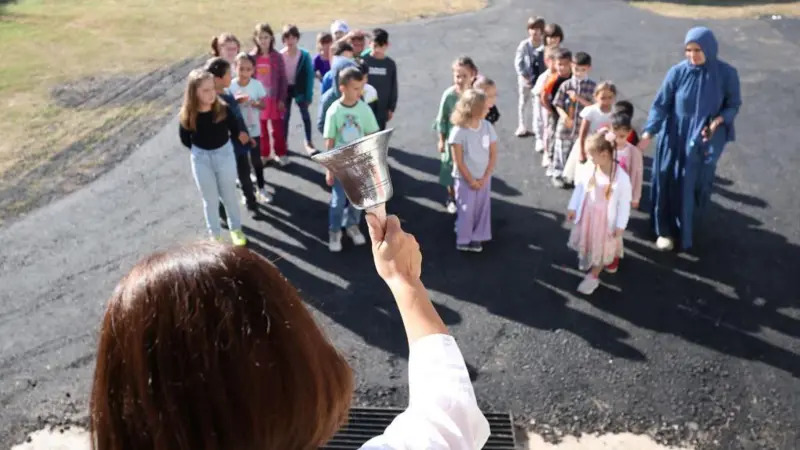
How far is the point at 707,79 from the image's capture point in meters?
6.11

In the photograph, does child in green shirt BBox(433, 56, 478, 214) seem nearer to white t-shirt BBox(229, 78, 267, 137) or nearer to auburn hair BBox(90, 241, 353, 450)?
white t-shirt BBox(229, 78, 267, 137)

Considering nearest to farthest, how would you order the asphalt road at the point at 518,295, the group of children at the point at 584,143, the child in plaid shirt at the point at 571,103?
the asphalt road at the point at 518,295, the group of children at the point at 584,143, the child in plaid shirt at the point at 571,103

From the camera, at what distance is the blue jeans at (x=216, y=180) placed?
21.4ft

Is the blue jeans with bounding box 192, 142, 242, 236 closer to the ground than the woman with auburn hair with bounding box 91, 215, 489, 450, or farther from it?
closer to the ground

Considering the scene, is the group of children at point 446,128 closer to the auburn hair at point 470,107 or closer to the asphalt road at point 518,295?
the auburn hair at point 470,107

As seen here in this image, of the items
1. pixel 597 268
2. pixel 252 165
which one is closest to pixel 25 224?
pixel 252 165

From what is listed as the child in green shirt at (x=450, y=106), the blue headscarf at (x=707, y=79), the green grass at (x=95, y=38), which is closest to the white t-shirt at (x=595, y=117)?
the blue headscarf at (x=707, y=79)

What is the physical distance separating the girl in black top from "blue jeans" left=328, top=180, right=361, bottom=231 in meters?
0.93

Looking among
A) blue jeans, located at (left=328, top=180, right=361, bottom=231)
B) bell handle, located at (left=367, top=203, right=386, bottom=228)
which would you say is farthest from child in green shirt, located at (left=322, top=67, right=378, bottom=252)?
bell handle, located at (left=367, top=203, right=386, bottom=228)

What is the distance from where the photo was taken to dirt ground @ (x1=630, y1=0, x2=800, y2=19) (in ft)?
53.5

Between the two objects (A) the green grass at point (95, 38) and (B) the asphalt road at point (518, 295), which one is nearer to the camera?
(B) the asphalt road at point (518, 295)

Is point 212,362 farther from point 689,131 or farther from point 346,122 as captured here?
point 689,131

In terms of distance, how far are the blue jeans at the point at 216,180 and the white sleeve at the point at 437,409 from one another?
5.18 meters

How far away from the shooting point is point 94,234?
7344mm
